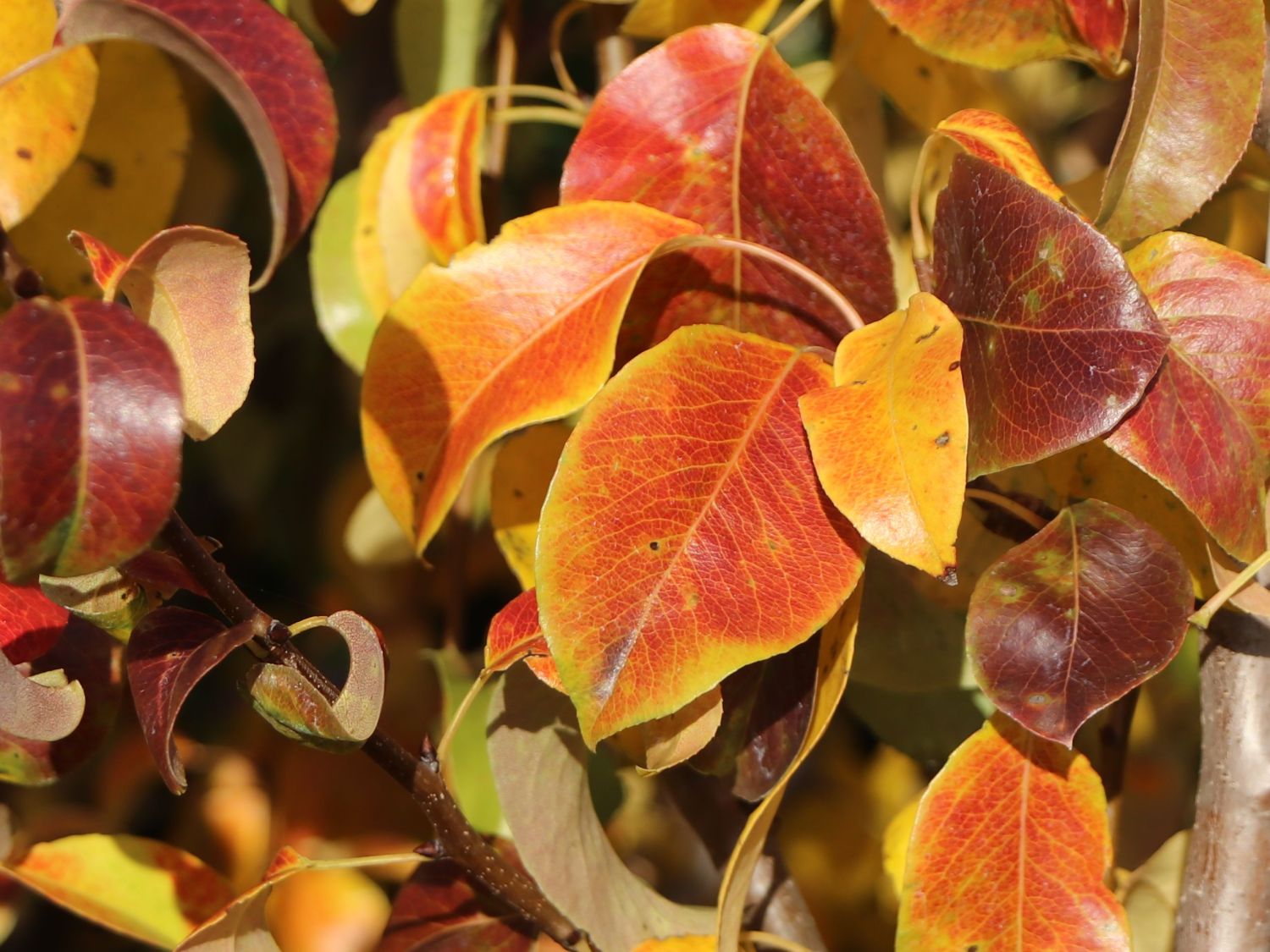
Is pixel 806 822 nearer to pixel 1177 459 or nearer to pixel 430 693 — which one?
pixel 430 693

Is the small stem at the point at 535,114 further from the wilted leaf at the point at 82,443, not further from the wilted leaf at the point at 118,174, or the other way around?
the wilted leaf at the point at 82,443

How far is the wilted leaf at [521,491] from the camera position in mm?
525

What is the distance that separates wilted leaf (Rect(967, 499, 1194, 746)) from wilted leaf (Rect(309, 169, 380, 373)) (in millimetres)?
352

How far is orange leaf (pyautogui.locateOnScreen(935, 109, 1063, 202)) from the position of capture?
40cm

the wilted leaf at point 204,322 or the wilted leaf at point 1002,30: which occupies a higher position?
the wilted leaf at point 1002,30

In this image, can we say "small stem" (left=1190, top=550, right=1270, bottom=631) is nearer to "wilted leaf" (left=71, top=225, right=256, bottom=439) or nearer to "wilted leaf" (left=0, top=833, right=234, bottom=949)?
"wilted leaf" (left=71, top=225, right=256, bottom=439)

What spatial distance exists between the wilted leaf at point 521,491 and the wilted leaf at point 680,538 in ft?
0.51

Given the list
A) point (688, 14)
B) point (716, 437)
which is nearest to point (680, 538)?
point (716, 437)

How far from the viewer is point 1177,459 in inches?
14.8

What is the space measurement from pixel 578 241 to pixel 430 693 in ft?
1.16

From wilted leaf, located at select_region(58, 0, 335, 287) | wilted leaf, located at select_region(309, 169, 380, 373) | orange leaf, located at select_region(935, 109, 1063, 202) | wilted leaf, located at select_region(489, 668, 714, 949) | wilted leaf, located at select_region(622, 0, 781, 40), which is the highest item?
wilted leaf, located at select_region(58, 0, 335, 287)

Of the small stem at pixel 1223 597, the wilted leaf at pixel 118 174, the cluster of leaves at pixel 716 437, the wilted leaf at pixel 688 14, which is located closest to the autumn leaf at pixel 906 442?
the cluster of leaves at pixel 716 437

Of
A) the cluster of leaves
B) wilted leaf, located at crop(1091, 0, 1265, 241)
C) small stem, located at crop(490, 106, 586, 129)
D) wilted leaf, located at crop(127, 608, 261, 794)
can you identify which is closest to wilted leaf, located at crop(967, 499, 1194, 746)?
the cluster of leaves

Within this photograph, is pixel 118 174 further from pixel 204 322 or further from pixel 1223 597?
pixel 1223 597
